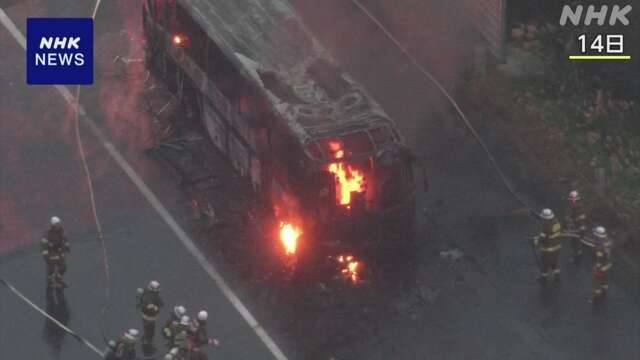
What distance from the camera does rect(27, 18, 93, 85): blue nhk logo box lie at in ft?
114

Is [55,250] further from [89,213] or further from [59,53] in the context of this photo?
[59,53]

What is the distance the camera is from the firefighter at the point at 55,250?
26.9 metres

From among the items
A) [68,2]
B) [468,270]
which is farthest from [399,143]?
[68,2]

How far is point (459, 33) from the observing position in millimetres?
37000

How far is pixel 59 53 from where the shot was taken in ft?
114

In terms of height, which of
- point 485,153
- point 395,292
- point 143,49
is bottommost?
point 395,292

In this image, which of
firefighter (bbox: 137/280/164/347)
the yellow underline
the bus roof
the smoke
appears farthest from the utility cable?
firefighter (bbox: 137/280/164/347)

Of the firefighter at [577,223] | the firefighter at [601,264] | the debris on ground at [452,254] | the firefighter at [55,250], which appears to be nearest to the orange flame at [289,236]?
the debris on ground at [452,254]

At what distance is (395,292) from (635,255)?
5422 mm

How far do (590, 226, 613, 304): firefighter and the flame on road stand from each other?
4901 mm

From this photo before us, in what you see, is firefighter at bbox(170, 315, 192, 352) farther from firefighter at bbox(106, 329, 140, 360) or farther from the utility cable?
the utility cable

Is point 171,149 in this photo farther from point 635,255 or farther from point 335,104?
point 635,255

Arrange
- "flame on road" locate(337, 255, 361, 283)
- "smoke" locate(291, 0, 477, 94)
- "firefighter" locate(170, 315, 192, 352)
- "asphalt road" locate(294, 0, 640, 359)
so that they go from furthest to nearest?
1. "smoke" locate(291, 0, 477, 94)
2. "flame on road" locate(337, 255, 361, 283)
3. "asphalt road" locate(294, 0, 640, 359)
4. "firefighter" locate(170, 315, 192, 352)

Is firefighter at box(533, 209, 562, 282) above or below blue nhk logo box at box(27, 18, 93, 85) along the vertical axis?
below
